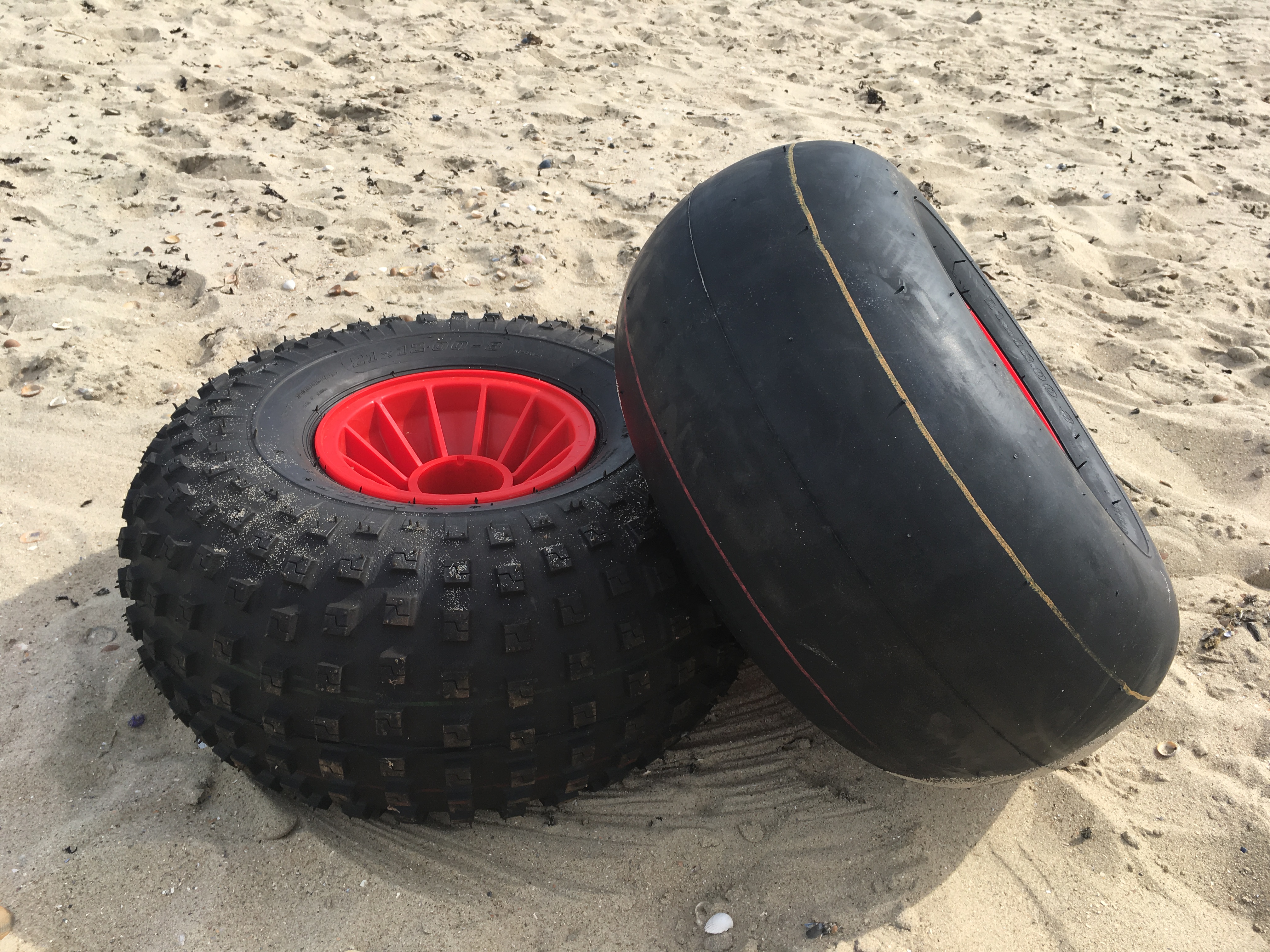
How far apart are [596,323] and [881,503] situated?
2689 millimetres

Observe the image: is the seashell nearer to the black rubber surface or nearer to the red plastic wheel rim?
the black rubber surface

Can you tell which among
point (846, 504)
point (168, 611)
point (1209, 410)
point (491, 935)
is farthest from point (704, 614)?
point (1209, 410)

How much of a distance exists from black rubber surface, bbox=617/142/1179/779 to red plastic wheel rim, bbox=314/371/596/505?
0.68 meters

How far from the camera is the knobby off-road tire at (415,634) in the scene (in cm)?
190

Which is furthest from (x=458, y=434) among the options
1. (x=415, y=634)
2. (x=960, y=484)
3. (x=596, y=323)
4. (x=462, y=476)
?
(x=960, y=484)

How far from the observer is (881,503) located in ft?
5.50

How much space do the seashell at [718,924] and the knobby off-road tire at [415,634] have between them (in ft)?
1.22

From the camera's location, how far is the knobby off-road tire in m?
1.90

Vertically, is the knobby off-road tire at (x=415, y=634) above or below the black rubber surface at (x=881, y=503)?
below

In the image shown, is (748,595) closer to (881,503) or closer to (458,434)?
(881,503)

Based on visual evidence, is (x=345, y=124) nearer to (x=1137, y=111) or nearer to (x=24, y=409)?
(x=24, y=409)

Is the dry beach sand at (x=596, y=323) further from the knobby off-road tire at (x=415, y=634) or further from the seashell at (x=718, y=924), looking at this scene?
Result: the knobby off-road tire at (x=415, y=634)

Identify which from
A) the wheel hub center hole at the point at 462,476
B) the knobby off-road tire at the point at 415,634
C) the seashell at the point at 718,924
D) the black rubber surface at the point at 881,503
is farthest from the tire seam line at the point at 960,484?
the wheel hub center hole at the point at 462,476

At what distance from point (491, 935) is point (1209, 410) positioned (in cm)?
345
